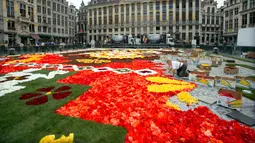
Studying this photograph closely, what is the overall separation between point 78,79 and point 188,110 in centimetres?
590

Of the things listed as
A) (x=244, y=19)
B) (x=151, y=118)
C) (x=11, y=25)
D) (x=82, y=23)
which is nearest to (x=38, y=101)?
(x=151, y=118)

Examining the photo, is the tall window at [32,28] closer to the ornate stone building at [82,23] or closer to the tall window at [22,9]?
the tall window at [22,9]

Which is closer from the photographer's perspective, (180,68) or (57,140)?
(57,140)

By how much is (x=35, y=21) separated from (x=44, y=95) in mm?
54853

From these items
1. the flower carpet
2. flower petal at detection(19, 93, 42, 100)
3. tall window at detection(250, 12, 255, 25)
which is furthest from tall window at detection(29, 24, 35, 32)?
tall window at detection(250, 12, 255, 25)

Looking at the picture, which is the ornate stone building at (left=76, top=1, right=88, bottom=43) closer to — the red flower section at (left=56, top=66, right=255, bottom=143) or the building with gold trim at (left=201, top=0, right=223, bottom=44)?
the building with gold trim at (left=201, top=0, right=223, bottom=44)

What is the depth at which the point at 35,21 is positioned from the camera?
52.9m

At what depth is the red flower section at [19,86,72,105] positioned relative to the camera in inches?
233

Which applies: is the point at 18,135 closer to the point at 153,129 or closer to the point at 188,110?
the point at 153,129

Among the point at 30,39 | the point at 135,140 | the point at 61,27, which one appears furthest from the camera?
the point at 61,27

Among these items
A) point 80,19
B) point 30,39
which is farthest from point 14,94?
point 80,19

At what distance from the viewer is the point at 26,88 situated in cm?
750

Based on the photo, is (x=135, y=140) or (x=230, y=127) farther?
(x=230, y=127)

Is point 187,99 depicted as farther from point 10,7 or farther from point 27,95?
point 10,7
